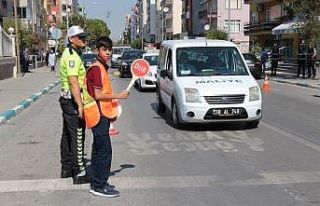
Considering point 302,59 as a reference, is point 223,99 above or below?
below

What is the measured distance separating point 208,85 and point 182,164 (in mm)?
3583

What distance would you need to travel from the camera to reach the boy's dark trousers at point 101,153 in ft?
21.6

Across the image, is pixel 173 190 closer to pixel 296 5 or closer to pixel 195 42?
pixel 195 42

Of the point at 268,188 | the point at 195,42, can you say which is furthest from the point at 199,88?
the point at 268,188

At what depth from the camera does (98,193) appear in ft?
22.1

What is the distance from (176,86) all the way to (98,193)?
589 cm

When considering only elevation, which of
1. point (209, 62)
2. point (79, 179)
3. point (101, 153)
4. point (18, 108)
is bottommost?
point (18, 108)

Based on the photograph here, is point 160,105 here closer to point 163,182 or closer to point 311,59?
point 163,182

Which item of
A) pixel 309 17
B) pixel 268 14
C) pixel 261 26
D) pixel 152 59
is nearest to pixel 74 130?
pixel 152 59

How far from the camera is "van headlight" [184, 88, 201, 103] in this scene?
38.6 feet

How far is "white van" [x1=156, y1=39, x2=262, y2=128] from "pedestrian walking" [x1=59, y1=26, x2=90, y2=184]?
15.0 feet

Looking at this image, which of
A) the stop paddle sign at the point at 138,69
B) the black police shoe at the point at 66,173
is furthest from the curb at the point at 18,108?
the stop paddle sign at the point at 138,69

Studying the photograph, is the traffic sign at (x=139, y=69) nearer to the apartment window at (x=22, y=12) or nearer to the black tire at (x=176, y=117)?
the black tire at (x=176, y=117)

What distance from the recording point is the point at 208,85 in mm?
11898
